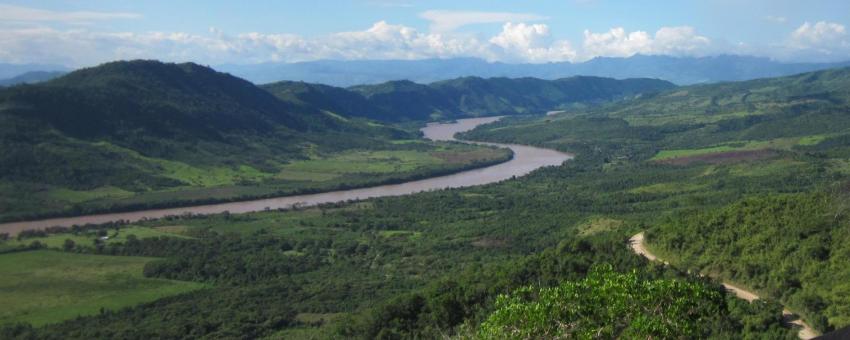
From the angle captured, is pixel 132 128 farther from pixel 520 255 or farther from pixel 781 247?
pixel 781 247

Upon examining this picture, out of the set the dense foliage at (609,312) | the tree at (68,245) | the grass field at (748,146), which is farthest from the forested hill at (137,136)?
the dense foliage at (609,312)

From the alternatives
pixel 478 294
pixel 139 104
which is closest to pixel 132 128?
pixel 139 104

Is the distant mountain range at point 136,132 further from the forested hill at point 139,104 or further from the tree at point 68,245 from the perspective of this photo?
the tree at point 68,245

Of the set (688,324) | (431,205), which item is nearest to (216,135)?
(431,205)

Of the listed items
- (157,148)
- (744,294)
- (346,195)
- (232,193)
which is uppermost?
(157,148)

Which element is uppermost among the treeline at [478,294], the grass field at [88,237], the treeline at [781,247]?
the treeline at [781,247]

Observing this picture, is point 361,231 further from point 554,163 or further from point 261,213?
point 554,163
